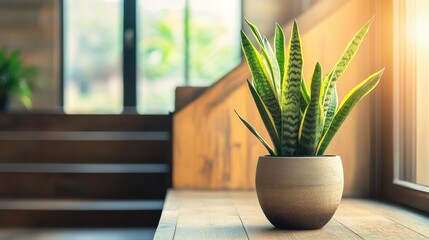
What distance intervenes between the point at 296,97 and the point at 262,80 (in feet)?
0.36

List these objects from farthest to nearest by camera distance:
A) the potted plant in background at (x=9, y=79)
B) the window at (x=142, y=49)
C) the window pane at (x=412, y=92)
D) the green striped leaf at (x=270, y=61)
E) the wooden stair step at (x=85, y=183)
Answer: the window at (x=142, y=49) → the potted plant in background at (x=9, y=79) → the wooden stair step at (x=85, y=183) → the window pane at (x=412, y=92) → the green striped leaf at (x=270, y=61)

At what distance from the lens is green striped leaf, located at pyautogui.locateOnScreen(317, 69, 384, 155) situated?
1.73m

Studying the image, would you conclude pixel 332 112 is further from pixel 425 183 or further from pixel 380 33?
pixel 380 33

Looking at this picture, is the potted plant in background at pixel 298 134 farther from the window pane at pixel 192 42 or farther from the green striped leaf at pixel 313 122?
the window pane at pixel 192 42

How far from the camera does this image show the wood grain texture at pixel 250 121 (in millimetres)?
2830

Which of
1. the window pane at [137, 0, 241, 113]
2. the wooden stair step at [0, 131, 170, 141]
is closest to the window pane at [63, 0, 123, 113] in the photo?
the window pane at [137, 0, 241, 113]

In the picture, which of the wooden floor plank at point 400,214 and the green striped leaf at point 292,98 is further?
the wooden floor plank at point 400,214

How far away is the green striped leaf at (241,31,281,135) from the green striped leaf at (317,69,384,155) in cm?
14

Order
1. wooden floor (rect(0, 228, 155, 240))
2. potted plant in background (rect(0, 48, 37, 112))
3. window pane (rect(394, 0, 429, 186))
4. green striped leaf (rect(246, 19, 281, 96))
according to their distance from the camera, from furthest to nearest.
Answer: potted plant in background (rect(0, 48, 37, 112)) < wooden floor (rect(0, 228, 155, 240)) < window pane (rect(394, 0, 429, 186)) < green striped leaf (rect(246, 19, 281, 96))

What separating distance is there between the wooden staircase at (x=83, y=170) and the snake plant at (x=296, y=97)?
125 cm

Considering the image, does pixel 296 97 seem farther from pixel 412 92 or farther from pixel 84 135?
pixel 84 135

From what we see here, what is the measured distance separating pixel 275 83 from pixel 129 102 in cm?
476

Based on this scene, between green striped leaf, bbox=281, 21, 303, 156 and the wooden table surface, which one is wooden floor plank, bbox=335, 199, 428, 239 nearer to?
the wooden table surface

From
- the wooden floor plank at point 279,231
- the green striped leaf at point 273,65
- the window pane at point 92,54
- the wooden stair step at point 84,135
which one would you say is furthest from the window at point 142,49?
the green striped leaf at point 273,65
